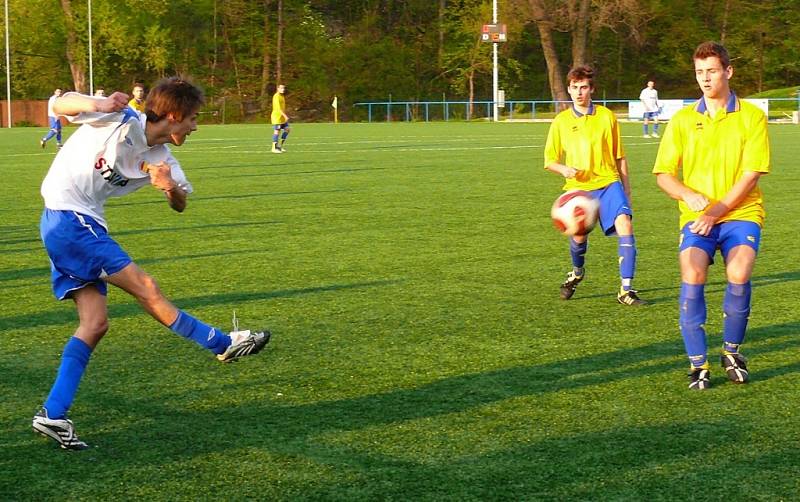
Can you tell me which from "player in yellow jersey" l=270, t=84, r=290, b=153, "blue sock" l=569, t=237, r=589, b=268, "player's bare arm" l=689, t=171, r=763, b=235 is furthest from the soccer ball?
"player in yellow jersey" l=270, t=84, r=290, b=153

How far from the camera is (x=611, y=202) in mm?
8922

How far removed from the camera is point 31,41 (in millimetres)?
74750

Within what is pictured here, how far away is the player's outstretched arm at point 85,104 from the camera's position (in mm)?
5012

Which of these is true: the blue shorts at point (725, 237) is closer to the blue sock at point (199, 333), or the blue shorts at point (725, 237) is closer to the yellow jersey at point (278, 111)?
the blue sock at point (199, 333)

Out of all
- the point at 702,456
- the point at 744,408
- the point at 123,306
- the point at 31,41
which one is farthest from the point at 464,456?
the point at 31,41

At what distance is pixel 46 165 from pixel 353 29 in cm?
5731

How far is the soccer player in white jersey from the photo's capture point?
17.0 feet

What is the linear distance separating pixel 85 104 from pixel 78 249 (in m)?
0.65

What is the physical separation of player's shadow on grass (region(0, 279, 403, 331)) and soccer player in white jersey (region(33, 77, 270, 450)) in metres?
2.79

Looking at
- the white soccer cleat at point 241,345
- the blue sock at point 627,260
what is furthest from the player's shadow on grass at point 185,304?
the white soccer cleat at point 241,345

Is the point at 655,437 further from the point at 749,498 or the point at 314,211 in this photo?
the point at 314,211

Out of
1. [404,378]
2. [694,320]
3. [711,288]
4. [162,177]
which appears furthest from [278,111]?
[162,177]

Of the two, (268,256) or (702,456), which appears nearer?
(702,456)

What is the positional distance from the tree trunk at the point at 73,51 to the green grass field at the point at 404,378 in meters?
63.7
